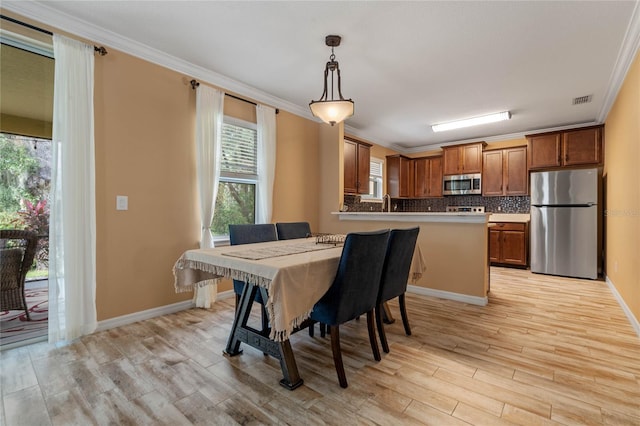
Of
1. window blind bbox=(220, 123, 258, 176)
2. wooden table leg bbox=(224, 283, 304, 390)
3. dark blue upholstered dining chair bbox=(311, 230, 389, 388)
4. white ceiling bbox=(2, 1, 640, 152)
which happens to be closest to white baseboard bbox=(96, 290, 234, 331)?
wooden table leg bbox=(224, 283, 304, 390)

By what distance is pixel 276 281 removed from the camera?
158 cm

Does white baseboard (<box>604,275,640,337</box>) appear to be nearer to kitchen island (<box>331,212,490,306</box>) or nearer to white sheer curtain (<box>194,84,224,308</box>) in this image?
kitchen island (<box>331,212,490,306</box>)

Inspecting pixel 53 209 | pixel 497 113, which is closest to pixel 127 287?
pixel 53 209

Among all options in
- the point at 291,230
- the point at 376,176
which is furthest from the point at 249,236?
the point at 376,176

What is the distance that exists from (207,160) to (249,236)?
1.13 meters

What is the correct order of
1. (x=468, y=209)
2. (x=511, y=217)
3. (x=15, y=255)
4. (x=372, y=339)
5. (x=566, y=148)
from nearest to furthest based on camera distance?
(x=372, y=339) < (x=15, y=255) < (x=566, y=148) < (x=511, y=217) < (x=468, y=209)

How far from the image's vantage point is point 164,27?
2580 millimetres

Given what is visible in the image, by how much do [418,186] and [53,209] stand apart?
6.25 m

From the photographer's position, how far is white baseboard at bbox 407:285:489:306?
11.2 ft

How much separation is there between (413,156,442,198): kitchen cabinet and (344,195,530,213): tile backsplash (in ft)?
0.90

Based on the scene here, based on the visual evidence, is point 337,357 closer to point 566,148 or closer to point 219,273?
point 219,273

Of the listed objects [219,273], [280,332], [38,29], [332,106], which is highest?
[38,29]

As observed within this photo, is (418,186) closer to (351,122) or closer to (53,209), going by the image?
(351,122)

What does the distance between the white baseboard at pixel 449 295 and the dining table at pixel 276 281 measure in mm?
1994
